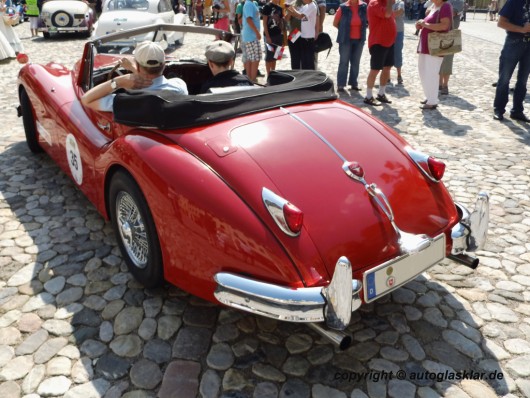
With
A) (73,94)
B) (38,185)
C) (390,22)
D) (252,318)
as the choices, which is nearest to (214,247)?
(252,318)

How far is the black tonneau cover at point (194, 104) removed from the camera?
279cm

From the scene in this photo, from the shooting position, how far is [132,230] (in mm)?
2963

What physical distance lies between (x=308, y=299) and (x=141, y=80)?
6.57ft

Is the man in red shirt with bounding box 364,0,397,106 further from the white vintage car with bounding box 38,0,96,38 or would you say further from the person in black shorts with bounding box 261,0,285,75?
the white vintage car with bounding box 38,0,96,38

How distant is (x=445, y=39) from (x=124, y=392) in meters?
6.44

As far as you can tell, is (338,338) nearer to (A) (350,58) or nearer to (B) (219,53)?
(B) (219,53)

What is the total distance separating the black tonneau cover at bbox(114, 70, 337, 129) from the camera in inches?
110

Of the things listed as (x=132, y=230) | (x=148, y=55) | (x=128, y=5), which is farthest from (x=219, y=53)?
(x=128, y=5)

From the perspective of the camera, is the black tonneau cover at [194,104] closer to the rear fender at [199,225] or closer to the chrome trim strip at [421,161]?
the rear fender at [199,225]

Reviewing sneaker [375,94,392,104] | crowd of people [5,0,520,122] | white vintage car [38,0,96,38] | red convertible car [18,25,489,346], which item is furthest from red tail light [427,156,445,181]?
white vintage car [38,0,96,38]

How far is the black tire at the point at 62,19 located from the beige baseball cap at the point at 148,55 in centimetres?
1312

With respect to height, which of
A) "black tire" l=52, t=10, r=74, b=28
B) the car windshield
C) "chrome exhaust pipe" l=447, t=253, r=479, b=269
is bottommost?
"chrome exhaust pipe" l=447, t=253, r=479, b=269

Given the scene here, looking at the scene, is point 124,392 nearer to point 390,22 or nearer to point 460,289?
point 460,289

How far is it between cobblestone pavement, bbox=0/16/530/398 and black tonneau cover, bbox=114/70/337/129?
3.41 ft
